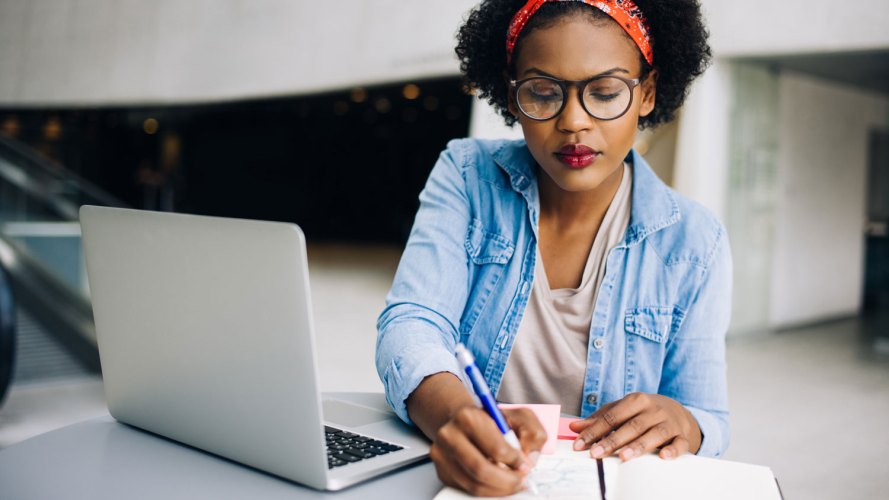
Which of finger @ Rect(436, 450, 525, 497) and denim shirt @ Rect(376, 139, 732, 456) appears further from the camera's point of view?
denim shirt @ Rect(376, 139, 732, 456)

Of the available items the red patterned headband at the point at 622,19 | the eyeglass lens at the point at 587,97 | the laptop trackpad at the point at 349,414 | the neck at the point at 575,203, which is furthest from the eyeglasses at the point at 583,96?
the laptop trackpad at the point at 349,414

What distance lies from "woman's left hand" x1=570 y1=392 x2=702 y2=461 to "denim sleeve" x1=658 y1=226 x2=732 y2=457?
0.76 ft

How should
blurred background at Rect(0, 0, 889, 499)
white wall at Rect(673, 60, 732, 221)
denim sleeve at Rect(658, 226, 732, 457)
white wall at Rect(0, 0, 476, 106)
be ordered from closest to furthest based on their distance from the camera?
denim sleeve at Rect(658, 226, 732, 457)
blurred background at Rect(0, 0, 889, 499)
white wall at Rect(673, 60, 732, 221)
white wall at Rect(0, 0, 476, 106)

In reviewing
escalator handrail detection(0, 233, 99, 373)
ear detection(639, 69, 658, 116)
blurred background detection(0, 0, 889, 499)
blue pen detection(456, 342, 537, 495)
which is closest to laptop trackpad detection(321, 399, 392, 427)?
blue pen detection(456, 342, 537, 495)

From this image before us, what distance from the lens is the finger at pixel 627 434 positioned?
101cm

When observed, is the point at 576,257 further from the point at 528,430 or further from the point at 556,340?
the point at 528,430

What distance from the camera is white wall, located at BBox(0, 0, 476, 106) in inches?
343

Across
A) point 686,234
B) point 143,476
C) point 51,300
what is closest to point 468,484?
point 143,476

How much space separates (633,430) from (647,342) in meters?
0.38

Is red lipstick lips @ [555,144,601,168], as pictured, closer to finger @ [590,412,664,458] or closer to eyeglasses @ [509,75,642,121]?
eyeglasses @ [509,75,642,121]

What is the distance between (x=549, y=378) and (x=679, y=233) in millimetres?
384

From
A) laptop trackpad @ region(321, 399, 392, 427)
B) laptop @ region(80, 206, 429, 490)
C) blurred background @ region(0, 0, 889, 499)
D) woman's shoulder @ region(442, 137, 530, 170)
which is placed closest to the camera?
laptop @ region(80, 206, 429, 490)

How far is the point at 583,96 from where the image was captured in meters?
1.22

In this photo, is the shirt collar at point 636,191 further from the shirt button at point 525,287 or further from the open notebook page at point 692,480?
the open notebook page at point 692,480
